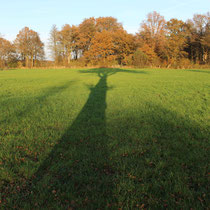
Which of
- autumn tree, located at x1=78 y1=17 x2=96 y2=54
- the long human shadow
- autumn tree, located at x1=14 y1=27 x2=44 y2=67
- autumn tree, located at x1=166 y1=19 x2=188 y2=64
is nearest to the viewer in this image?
the long human shadow

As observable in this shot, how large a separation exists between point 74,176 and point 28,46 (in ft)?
214

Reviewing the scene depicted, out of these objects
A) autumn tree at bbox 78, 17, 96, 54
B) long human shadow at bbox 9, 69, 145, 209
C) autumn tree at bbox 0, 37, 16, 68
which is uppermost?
autumn tree at bbox 78, 17, 96, 54

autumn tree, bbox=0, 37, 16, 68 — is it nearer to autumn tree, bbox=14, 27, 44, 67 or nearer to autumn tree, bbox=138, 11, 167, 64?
autumn tree, bbox=14, 27, 44, 67

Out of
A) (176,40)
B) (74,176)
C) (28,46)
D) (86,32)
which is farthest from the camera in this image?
(28,46)

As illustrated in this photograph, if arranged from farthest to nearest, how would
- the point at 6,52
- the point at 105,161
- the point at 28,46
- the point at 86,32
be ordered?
1. the point at 28,46
2. the point at 86,32
3. the point at 6,52
4. the point at 105,161

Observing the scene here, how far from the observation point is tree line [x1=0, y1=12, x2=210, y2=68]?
1939 inches

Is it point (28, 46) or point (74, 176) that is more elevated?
point (28, 46)

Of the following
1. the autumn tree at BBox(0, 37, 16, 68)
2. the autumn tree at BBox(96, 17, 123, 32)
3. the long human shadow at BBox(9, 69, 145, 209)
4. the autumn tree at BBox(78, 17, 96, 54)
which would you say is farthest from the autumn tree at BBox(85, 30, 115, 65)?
the long human shadow at BBox(9, 69, 145, 209)

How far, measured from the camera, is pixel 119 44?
51906mm

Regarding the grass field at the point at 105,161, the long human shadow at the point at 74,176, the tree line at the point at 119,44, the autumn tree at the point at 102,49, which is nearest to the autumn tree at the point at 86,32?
the tree line at the point at 119,44

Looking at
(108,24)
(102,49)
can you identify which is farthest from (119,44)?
(108,24)

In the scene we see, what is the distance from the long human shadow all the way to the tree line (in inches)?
1682

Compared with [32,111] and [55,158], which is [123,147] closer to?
[55,158]

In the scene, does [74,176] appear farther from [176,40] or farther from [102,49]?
[176,40]
